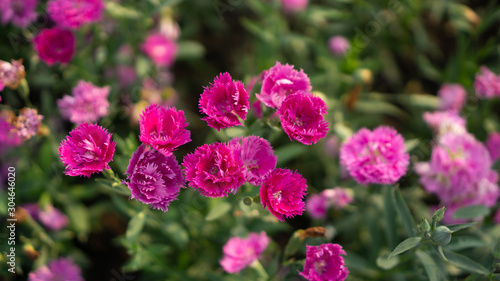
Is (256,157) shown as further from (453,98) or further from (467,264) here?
(453,98)

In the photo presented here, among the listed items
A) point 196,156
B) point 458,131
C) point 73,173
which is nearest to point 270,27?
point 458,131

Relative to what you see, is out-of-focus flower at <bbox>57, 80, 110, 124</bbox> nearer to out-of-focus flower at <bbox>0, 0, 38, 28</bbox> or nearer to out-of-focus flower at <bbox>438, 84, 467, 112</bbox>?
out-of-focus flower at <bbox>0, 0, 38, 28</bbox>

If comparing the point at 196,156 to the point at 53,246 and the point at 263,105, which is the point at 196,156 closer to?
the point at 263,105

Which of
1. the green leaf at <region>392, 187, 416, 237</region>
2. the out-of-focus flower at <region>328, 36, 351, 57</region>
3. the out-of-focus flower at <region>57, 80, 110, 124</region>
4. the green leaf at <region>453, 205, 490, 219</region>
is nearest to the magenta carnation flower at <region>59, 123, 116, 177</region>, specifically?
the out-of-focus flower at <region>57, 80, 110, 124</region>

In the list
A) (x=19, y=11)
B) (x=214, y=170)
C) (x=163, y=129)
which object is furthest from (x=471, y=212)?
(x=19, y=11)

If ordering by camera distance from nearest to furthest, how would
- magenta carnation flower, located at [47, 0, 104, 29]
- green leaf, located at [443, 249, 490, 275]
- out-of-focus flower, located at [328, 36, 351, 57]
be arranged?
green leaf, located at [443, 249, 490, 275] < magenta carnation flower, located at [47, 0, 104, 29] < out-of-focus flower, located at [328, 36, 351, 57]

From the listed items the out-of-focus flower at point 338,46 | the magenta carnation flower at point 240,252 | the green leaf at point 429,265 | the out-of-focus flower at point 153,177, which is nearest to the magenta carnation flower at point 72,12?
the out-of-focus flower at point 153,177

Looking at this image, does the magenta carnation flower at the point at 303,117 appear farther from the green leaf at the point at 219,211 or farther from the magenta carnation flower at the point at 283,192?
the green leaf at the point at 219,211
